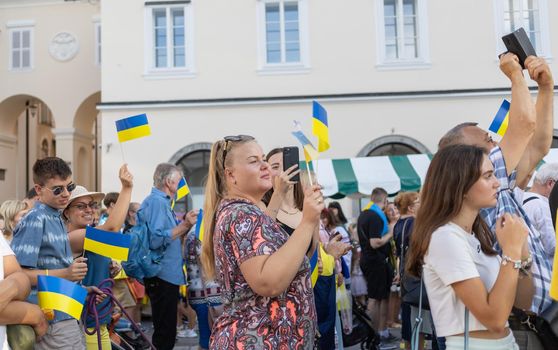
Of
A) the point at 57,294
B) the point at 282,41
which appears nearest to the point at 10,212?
the point at 57,294

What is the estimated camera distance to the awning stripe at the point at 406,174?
40.8ft

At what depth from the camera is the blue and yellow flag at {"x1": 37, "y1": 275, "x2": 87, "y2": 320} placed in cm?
326

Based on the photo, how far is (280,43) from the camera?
16.1 meters

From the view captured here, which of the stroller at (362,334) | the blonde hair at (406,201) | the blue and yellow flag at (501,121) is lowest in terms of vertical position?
the stroller at (362,334)

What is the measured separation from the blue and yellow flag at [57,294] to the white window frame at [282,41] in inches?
521

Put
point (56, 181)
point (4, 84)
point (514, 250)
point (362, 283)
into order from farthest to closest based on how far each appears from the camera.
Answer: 1. point (4, 84)
2. point (362, 283)
3. point (56, 181)
4. point (514, 250)

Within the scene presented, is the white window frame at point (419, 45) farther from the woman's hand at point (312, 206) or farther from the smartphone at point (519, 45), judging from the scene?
the woman's hand at point (312, 206)

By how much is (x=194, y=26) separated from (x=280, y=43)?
2412 mm

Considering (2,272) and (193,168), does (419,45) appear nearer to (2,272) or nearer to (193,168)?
(193,168)

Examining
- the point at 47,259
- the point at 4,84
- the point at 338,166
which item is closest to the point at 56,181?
the point at 47,259

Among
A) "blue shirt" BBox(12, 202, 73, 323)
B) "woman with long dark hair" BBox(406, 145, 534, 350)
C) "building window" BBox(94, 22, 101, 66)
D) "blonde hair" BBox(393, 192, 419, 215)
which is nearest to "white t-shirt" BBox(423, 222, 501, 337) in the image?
"woman with long dark hair" BBox(406, 145, 534, 350)

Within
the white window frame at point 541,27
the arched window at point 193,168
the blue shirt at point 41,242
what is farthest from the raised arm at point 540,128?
the white window frame at point 541,27

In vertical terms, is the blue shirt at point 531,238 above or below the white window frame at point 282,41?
below

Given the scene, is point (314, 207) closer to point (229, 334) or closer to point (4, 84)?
point (229, 334)
